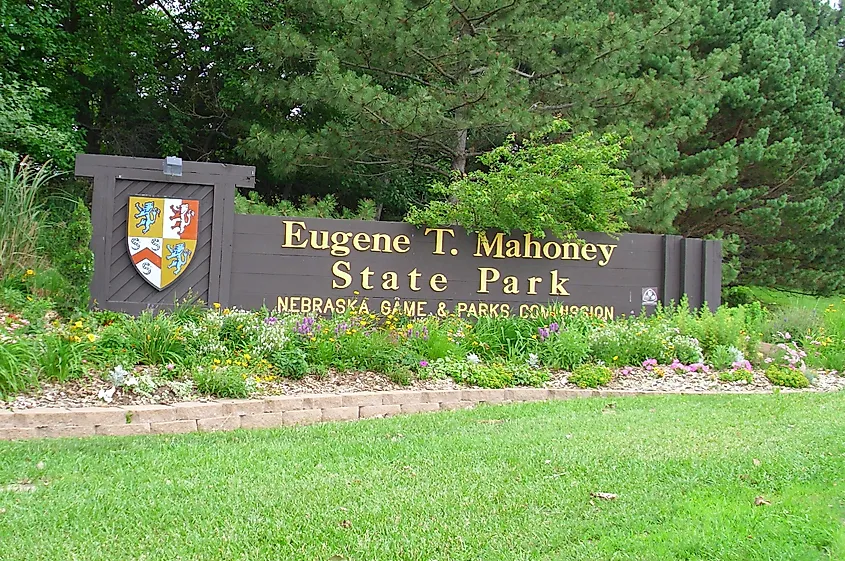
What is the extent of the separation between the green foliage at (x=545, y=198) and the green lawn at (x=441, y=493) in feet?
11.4

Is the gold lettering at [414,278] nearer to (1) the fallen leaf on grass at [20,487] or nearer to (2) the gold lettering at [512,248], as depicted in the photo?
(2) the gold lettering at [512,248]

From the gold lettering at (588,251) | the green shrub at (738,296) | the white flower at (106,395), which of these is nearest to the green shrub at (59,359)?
the white flower at (106,395)

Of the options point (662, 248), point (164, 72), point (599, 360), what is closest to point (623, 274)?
point (662, 248)

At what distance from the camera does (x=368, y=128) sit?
11141mm

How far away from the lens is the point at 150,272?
759cm

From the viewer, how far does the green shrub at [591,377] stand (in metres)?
6.90

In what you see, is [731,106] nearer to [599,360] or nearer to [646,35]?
[646,35]

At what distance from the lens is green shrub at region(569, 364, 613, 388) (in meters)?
6.90

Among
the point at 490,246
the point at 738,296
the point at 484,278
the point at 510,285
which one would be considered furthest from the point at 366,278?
the point at 738,296

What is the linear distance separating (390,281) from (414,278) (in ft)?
0.92

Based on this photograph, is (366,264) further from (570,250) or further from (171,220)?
(570,250)

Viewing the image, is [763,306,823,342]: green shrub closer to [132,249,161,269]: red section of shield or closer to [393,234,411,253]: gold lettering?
[393,234,411,253]: gold lettering

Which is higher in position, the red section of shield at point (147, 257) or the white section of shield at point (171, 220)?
the white section of shield at point (171, 220)

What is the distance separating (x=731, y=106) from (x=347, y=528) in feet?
48.4
